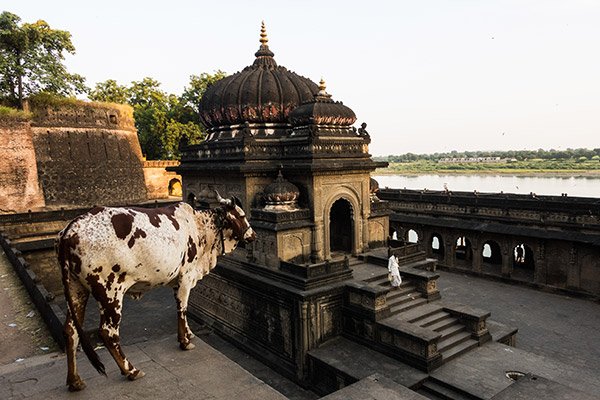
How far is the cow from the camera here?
4895 mm

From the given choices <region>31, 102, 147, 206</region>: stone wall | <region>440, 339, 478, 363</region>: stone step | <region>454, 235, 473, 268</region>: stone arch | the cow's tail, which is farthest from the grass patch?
<region>440, 339, 478, 363</region>: stone step

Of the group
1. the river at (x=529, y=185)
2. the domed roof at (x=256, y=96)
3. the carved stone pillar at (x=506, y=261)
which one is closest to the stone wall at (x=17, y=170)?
the domed roof at (x=256, y=96)

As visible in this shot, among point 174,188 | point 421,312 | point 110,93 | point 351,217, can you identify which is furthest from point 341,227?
point 110,93

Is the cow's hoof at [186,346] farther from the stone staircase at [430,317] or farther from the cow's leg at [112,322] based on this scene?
the stone staircase at [430,317]

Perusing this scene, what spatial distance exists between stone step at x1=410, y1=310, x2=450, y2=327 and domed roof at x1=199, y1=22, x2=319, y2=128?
29.5 ft

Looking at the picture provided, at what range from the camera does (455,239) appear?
20672mm

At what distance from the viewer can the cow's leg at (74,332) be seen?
16.8 ft

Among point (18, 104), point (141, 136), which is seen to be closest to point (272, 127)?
point (18, 104)

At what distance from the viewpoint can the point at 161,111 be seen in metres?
39.6

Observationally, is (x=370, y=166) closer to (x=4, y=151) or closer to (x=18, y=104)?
(x=4, y=151)

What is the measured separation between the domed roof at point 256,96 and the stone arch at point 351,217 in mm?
4042

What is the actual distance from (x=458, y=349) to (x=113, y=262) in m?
9.45

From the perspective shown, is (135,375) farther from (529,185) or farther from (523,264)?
(529,185)

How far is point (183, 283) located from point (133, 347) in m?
1.44
